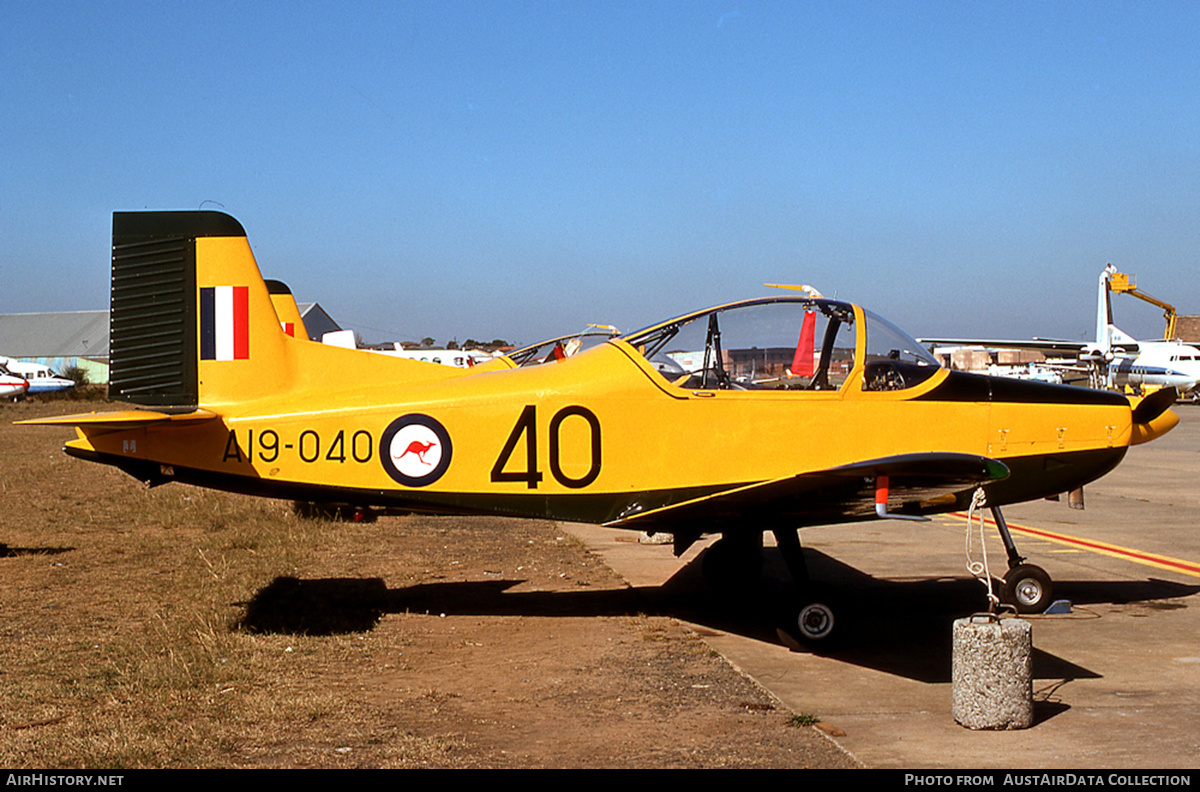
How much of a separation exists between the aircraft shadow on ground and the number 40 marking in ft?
4.87

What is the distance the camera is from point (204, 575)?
890 centimetres

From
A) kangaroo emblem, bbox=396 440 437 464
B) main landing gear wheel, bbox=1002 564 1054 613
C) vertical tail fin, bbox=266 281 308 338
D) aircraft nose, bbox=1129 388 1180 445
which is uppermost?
vertical tail fin, bbox=266 281 308 338

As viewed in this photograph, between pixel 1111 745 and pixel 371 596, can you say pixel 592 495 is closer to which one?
pixel 371 596

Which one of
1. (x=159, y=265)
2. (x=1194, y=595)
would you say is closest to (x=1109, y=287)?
(x=1194, y=595)

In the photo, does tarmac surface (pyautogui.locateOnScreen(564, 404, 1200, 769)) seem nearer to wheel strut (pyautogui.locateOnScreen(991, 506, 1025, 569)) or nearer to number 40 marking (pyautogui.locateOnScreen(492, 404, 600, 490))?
wheel strut (pyautogui.locateOnScreen(991, 506, 1025, 569))

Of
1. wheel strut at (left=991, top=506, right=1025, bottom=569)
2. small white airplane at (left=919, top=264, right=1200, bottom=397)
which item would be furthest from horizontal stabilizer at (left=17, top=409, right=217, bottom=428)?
small white airplane at (left=919, top=264, right=1200, bottom=397)

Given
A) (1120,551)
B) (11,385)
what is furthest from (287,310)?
(11,385)

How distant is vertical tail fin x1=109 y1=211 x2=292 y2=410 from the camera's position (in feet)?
22.3

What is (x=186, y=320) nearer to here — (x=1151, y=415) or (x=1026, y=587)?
(x=1026, y=587)

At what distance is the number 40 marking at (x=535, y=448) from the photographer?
6.61 meters

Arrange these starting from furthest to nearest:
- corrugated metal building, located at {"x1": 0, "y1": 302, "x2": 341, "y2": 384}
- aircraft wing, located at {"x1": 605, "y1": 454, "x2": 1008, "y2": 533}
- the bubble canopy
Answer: corrugated metal building, located at {"x1": 0, "y1": 302, "x2": 341, "y2": 384}, the bubble canopy, aircraft wing, located at {"x1": 605, "y1": 454, "x2": 1008, "y2": 533}

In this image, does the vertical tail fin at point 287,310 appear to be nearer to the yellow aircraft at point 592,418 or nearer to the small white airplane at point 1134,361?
the yellow aircraft at point 592,418

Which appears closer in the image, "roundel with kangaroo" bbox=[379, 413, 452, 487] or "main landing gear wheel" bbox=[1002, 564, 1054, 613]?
"roundel with kangaroo" bbox=[379, 413, 452, 487]

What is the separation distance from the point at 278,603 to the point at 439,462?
85.9 inches
